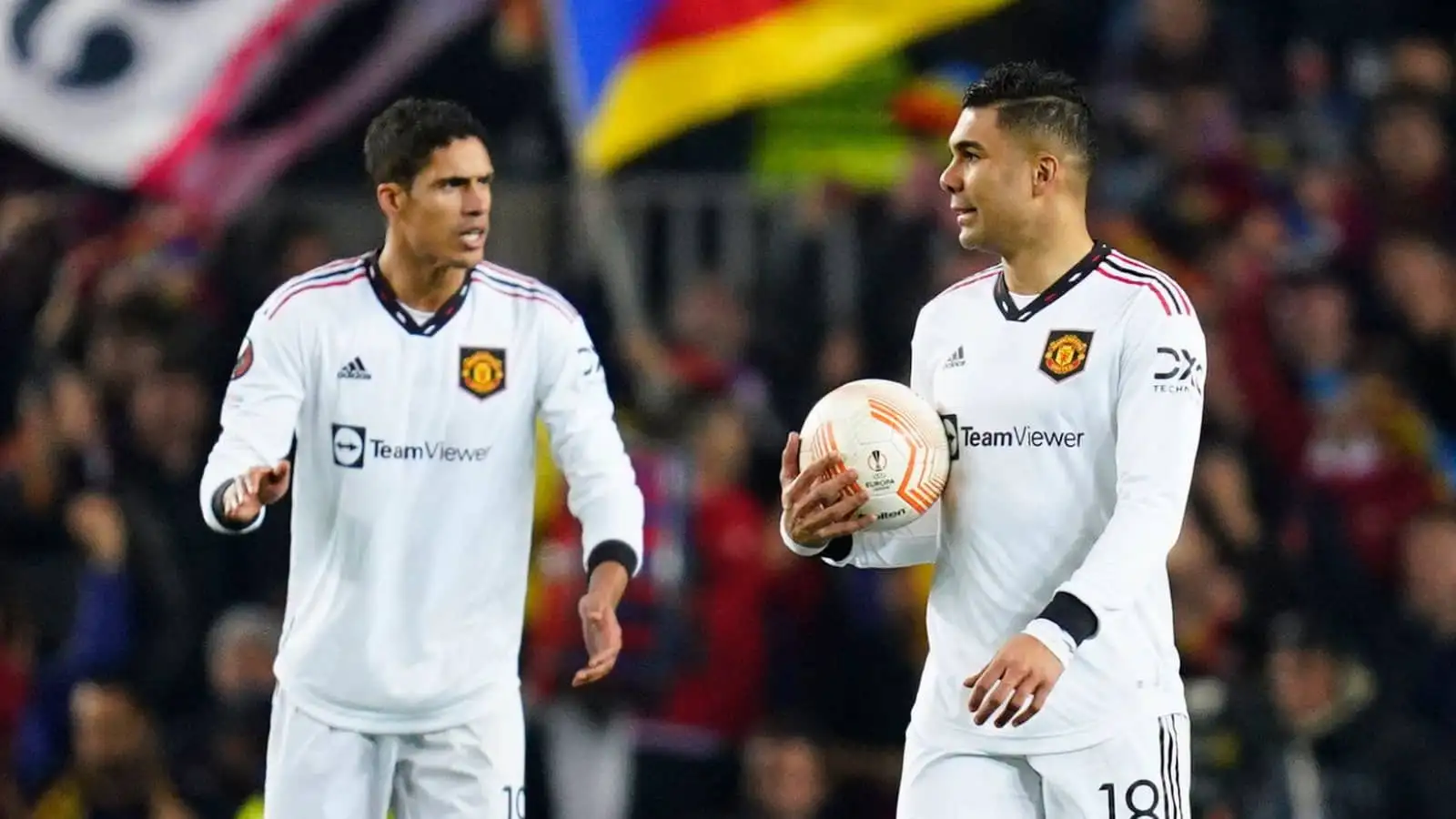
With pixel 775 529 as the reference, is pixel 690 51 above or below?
above

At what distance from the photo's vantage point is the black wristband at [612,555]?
21.9 feet

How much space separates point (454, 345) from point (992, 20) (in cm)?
732

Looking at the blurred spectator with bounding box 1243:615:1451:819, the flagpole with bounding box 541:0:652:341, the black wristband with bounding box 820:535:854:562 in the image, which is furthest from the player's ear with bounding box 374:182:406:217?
the blurred spectator with bounding box 1243:615:1451:819

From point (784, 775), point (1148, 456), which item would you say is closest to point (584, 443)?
point (1148, 456)

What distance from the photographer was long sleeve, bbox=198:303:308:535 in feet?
21.1

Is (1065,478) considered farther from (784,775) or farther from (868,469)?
(784,775)

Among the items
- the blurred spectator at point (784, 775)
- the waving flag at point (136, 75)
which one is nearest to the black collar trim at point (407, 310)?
the waving flag at point (136, 75)

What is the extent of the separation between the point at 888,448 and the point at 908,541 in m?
0.38

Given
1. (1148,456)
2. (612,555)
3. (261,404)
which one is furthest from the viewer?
(612,555)

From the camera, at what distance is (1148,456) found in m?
5.75

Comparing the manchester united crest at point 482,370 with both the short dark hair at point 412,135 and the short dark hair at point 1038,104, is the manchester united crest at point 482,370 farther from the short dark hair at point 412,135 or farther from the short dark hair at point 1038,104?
the short dark hair at point 1038,104

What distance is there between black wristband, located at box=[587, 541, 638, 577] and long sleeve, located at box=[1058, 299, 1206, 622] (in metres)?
1.49

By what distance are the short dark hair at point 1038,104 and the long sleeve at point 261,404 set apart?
203cm

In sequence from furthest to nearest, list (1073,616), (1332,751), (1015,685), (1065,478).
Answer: (1332,751), (1065,478), (1073,616), (1015,685)
